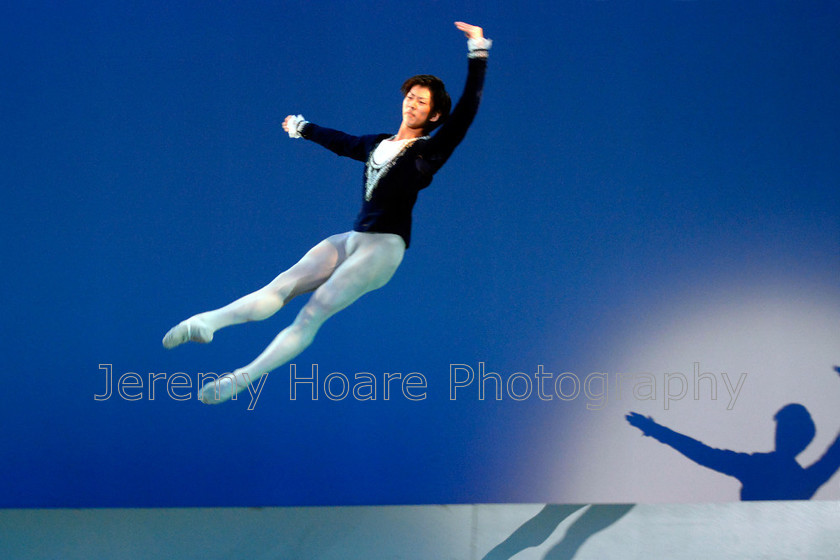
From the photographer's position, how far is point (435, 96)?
2873 mm

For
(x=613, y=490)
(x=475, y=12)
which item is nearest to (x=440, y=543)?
(x=613, y=490)

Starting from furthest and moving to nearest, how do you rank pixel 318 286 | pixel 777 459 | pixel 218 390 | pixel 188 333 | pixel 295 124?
1. pixel 777 459
2. pixel 295 124
3. pixel 318 286
4. pixel 218 390
5. pixel 188 333

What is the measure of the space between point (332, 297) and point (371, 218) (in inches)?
14.0

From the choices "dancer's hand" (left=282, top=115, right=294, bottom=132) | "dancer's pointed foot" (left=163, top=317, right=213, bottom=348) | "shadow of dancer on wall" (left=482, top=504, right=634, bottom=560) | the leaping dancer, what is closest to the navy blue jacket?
the leaping dancer

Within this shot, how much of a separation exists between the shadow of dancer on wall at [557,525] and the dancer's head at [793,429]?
0.74 m

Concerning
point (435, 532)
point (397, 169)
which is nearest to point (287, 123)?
point (397, 169)

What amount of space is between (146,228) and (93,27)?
86 cm

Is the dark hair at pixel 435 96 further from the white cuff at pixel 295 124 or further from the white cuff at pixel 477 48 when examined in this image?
the white cuff at pixel 295 124

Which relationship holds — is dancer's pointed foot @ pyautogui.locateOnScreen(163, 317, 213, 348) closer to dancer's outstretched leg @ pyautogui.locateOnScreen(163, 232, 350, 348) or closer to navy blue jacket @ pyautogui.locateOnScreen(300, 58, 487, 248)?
dancer's outstretched leg @ pyautogui.locateOnScreen(163, 232, 350, 348)

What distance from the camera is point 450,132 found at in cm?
270

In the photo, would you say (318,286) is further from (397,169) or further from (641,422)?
(641,422)

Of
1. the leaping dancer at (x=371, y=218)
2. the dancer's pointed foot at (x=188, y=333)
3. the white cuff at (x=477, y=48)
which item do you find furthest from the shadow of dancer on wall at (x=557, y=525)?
the white cuff at (x=477, y=48)

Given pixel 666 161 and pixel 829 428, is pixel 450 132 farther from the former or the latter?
pixel 829 428

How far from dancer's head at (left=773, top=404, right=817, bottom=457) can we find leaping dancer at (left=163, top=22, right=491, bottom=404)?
72.2 inches
